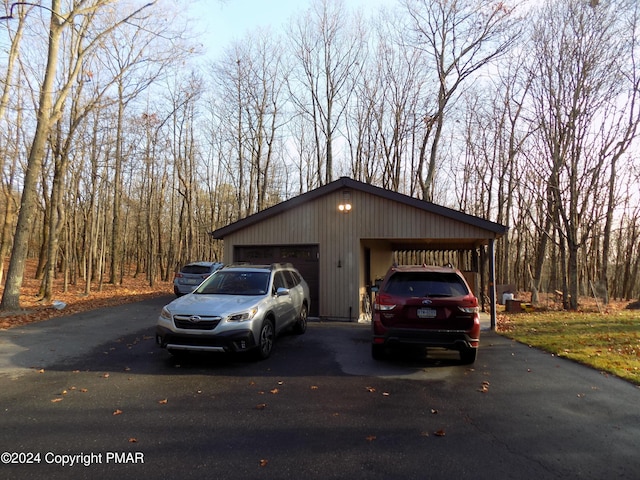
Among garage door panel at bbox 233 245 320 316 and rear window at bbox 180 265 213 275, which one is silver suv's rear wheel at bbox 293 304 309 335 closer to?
garage door panel at bbox 233 245 320 316

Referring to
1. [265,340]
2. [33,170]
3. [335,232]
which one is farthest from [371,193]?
[33,170]

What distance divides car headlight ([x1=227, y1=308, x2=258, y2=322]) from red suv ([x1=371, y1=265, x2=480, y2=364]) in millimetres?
2104

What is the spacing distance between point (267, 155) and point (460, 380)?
25.6 meters

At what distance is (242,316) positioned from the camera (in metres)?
6.73

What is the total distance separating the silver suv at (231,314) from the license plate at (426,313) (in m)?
2.71

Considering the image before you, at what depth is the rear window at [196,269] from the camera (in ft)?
53.7

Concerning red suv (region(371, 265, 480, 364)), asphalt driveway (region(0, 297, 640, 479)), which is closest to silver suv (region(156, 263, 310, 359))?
asphalt driveway (region(0, 297, 640, 479))

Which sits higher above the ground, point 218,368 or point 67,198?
point 67,198

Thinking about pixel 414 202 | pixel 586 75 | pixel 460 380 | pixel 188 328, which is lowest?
pixel 460 380

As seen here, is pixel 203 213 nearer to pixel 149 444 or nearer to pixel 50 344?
pixel 50 344

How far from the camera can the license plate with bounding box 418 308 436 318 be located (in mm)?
6629

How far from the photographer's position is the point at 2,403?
4906mm

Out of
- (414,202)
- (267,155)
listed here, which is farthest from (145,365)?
(267,155)

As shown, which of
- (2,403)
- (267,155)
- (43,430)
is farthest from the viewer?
(267,155)
